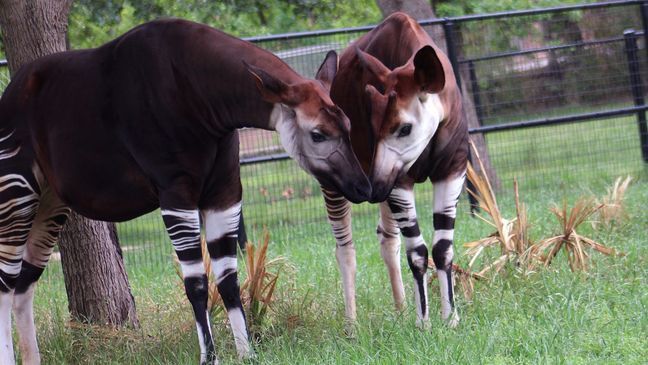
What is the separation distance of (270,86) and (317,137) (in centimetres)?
29

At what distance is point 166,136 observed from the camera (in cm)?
420

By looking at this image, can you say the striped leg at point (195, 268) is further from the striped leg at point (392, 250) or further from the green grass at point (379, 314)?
the striped leg at point (392, 250)

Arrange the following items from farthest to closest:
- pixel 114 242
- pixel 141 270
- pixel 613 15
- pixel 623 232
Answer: pixel 613 15, pixel 141 270, pixel 623 232, pixel 114 242

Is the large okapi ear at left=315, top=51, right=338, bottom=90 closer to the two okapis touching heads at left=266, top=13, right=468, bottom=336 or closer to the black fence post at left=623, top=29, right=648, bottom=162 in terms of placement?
the two okapis touching heads at left=266, top=13, right=468, bottom=336

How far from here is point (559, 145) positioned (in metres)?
10.7

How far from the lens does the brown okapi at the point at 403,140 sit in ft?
14.5

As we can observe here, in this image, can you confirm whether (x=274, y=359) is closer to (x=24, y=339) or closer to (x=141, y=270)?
(x=24, y=339)

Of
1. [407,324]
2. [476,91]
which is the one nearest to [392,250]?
[407,324]

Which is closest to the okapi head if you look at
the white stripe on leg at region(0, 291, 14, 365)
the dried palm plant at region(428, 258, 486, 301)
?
the dried palm plant at region(428, 258, 486, 301)

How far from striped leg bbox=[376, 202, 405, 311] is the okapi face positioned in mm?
883

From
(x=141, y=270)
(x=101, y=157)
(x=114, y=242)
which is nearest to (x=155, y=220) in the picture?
(x=141, y=270)

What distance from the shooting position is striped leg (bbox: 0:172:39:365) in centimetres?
453

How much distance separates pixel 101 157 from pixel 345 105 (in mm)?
1289

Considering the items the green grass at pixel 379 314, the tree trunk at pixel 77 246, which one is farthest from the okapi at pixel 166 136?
the tree trunk at pixel 77 246
